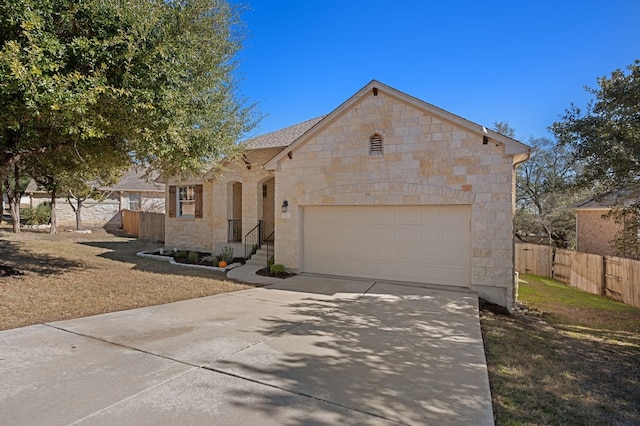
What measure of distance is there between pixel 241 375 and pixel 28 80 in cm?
517

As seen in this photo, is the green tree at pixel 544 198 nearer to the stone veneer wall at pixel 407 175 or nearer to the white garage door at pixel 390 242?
the stone veneer wall at pixel 407 175

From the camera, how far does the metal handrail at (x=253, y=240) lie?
13883 millimetres

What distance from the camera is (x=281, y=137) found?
588 inches

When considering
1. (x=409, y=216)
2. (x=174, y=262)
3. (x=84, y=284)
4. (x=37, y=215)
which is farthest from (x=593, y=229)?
(x=37, y=215)

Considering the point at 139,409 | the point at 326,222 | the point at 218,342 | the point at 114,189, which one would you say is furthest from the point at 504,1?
the point at 114,189

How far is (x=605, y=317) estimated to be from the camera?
9594mm

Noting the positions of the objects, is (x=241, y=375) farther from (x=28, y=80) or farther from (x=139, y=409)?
(x=28, y=80)

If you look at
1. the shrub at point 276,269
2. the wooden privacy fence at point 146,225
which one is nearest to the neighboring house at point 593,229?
the shrub at point 276,269

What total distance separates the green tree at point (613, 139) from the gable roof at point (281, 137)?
904cm

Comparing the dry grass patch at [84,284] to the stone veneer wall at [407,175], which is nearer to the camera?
the dry grass patch at [84,284]

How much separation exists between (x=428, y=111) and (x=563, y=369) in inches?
261

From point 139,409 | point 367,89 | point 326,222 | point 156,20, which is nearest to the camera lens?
point 139,409

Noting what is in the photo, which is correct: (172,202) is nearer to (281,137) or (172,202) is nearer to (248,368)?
(281,137)

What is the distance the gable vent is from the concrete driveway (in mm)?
4751
